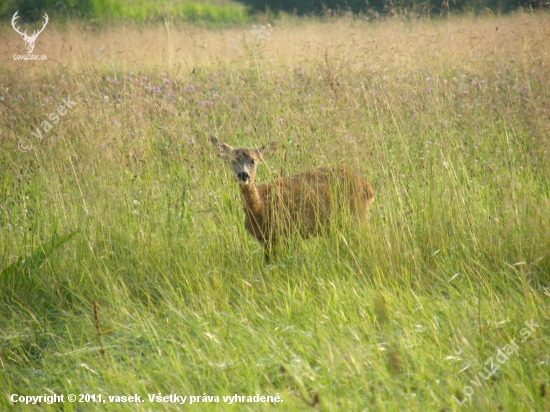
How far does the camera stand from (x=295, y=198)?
428 cm

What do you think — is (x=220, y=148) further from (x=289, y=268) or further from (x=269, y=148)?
(x=289, y=268)

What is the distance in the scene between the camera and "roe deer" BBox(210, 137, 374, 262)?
156 inches

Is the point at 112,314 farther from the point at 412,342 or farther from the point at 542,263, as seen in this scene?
the point at 542,263

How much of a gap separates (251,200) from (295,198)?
378 millimetres

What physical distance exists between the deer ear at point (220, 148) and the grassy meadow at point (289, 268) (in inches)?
3.3

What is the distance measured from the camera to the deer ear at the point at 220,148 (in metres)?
4.43

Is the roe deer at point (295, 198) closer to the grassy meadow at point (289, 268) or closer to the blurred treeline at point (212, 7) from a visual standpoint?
the grassy meadow at point (289, 268)

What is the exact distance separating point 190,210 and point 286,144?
0.87 m

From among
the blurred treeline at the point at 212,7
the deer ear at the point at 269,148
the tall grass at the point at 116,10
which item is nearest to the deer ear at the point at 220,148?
the deer ear at the point at 269,148

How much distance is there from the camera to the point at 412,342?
250 cm

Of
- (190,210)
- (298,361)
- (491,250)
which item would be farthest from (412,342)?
(190,210)

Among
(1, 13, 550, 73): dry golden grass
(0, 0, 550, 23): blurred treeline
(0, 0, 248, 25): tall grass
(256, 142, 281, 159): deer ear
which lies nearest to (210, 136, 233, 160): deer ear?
(256, 142, 281, 159): deer ear

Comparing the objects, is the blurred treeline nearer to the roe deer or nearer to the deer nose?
the roe deer

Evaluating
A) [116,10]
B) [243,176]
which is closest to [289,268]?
[243,176]
